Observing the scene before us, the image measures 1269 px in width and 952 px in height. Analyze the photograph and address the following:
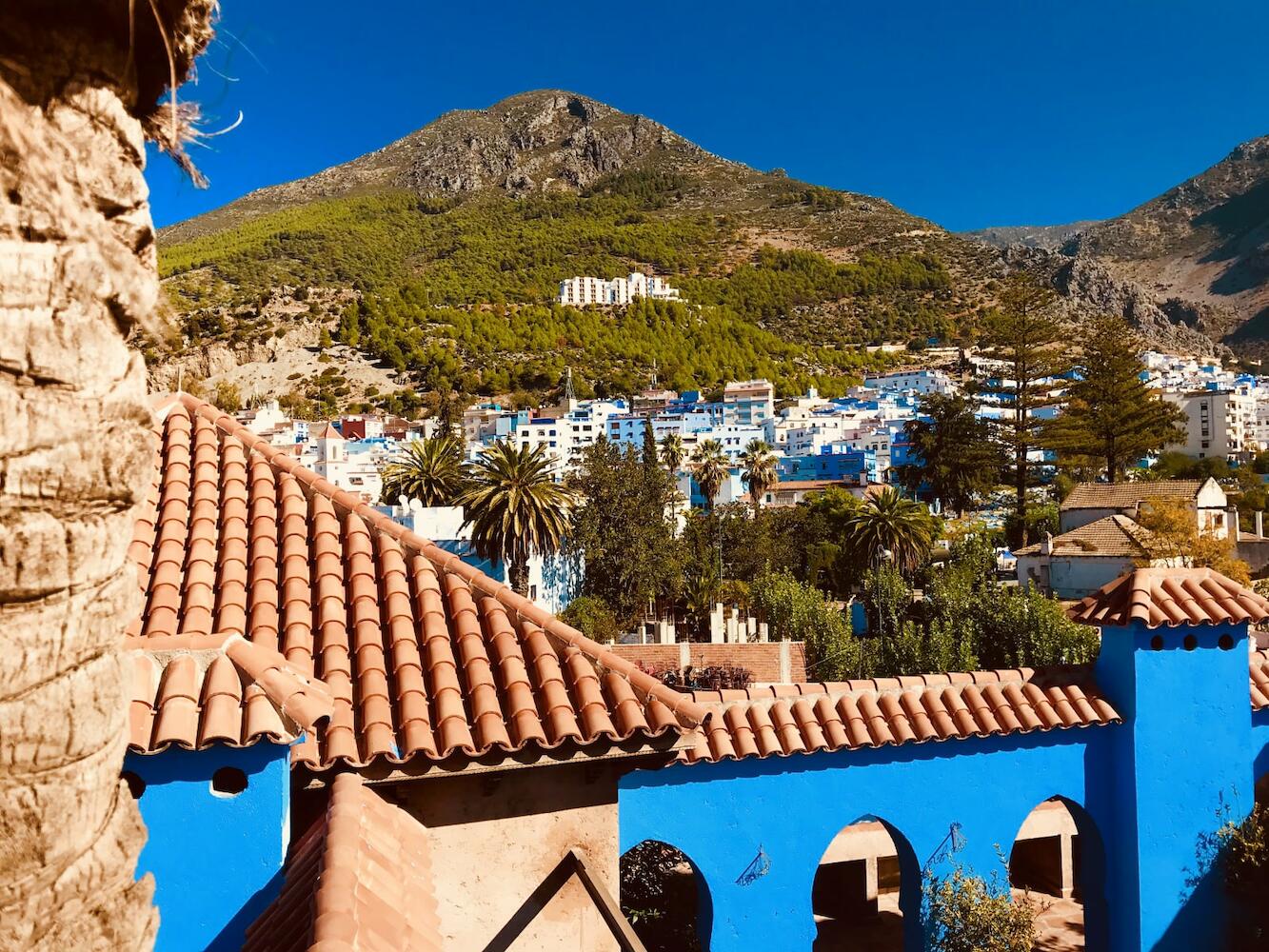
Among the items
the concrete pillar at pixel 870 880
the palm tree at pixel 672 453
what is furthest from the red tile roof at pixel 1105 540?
the concrete pillar at pixel 870 880

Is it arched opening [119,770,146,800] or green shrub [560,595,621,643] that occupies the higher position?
arched opening [119,770,146,800]

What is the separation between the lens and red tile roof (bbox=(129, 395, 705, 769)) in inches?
166

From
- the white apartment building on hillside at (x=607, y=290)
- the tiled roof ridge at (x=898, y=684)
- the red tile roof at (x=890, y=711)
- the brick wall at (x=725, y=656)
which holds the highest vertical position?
the white apartment building on hillside at (x=607, y=290)

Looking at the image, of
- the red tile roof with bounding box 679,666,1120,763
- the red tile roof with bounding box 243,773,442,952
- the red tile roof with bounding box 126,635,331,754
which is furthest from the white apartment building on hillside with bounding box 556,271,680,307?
the red tile roof with bounding box 243,773,442,952

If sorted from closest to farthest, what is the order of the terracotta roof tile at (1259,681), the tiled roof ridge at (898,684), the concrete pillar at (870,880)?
the tiled roof ridge at (898,684) < the terracotta roof tile at (1259,681) < the concrete pillar at (870,880)

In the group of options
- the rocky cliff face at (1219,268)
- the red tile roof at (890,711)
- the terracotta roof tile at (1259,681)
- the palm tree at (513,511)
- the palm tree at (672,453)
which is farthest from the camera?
the rocky cliff face at (1219,268)

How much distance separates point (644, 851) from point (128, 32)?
37.8ft

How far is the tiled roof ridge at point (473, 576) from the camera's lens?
4605mm

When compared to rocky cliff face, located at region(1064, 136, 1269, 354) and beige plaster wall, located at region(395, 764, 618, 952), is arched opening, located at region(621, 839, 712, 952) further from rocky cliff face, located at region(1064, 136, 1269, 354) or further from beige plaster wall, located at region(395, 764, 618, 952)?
rocky cliff face, located at region(1064, 136, 1269, 354)

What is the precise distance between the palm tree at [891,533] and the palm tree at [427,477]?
17965mm

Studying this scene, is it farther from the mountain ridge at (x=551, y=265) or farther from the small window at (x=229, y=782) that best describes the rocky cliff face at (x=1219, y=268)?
the small window at (x=229, y=782)

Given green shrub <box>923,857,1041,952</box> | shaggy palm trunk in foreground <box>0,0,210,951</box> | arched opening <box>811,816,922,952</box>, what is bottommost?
arched opening <box>811,816,922,952</box>

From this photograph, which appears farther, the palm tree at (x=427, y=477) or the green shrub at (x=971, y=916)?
the palm tree at (x=427, y=477)

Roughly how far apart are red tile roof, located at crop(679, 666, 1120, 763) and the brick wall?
1807 centimetres
